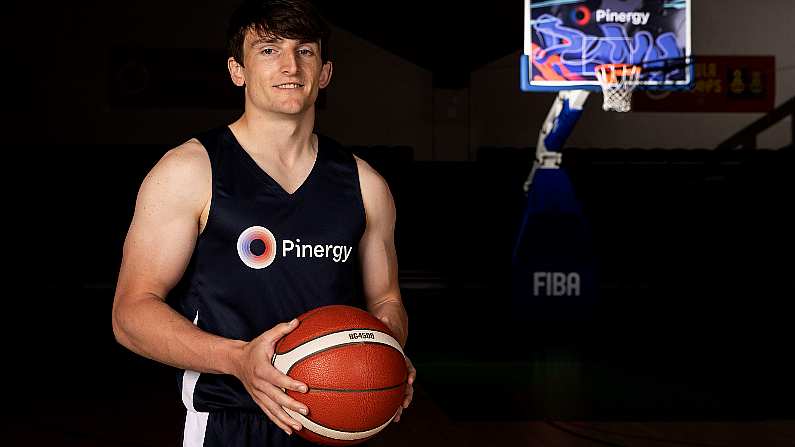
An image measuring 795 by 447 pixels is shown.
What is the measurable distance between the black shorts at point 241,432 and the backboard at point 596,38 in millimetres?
4617

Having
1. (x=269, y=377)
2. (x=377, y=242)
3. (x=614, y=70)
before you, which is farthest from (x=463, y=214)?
(x=269, y=377)

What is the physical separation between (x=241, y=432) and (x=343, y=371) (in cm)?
28

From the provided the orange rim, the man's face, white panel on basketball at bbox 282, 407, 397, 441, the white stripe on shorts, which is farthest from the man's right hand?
the orange rim

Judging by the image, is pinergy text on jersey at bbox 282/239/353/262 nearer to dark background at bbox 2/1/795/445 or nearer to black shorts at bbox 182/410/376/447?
black shorts at bbox 182/410/376/447

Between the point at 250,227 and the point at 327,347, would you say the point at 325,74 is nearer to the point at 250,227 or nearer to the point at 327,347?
the point at 250,227

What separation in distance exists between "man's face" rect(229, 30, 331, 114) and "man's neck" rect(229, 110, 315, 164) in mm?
35

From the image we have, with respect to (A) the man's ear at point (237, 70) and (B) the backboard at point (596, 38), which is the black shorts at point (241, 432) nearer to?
(A) the man's ear at point (237, 70)

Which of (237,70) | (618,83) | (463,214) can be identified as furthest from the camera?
(463,214)

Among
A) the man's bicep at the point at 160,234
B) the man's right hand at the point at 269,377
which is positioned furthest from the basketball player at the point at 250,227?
the man's right hand at the point at 269,377

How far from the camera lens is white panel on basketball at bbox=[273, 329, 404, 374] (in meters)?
1.26

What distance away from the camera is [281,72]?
4.64 feet

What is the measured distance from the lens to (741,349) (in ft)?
17.9

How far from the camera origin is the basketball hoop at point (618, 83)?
18.2ft

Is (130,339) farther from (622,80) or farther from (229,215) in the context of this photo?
(622,80)
